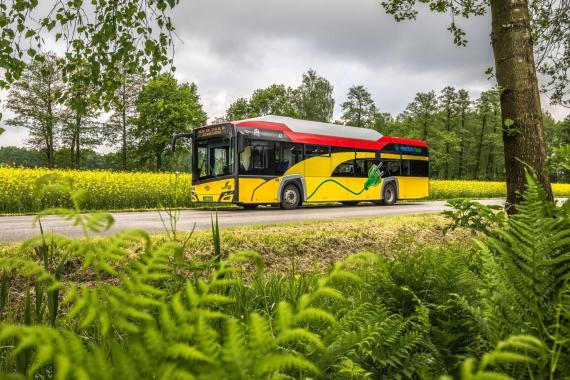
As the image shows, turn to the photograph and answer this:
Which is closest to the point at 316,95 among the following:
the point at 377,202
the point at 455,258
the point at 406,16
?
the point at 377,202

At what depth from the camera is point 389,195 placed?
20.9 metres

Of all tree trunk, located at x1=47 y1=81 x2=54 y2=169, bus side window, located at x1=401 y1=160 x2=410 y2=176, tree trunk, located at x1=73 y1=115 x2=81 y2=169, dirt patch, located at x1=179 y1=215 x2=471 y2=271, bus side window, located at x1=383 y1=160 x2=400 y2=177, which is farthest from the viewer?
tree trunk, located at x1=73 y1=115 x2=81 y2=169

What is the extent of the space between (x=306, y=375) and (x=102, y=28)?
417 cm

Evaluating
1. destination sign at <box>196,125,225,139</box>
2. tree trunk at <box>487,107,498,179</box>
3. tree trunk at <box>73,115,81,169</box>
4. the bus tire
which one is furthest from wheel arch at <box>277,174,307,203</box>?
tree trunk at <box>487,107,498,179</box>

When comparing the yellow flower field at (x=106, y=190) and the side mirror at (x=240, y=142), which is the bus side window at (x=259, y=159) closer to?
the side mirror at (x=240, y=142)

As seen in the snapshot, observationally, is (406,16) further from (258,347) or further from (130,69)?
(258,347)

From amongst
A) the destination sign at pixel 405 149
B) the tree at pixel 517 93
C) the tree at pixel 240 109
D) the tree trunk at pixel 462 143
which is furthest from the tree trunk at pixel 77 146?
the tree trunk at pixel 462 143

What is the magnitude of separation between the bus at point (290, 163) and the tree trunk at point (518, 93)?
948 cm

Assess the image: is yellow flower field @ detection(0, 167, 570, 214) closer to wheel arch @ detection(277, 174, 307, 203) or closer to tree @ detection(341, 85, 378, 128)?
wheel arch @ detection(277, 174, 307, 203)

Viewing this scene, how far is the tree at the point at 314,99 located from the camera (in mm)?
56469

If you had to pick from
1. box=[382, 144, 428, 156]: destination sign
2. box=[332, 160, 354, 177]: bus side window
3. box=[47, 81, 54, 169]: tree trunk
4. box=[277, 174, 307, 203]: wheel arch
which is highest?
box=[47, 81, 54, 169]: tree trunk

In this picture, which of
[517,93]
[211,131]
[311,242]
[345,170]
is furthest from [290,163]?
[517,93]

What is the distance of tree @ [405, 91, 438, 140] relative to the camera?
201ft

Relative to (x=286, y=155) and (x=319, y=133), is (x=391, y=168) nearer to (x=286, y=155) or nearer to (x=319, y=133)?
(x=319, y=133)
